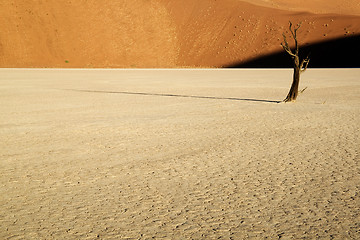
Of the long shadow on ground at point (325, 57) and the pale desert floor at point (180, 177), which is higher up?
the pale desert floor at point (180, 177)

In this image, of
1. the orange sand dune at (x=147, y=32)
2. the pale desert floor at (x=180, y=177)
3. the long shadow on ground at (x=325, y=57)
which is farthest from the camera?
the orange sand dune at (x=147, y=32)

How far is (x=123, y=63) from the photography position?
7069cm

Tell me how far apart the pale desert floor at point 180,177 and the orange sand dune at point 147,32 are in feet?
192

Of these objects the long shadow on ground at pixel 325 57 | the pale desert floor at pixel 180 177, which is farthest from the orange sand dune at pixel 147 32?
the pale desert floor at pixel 180 177

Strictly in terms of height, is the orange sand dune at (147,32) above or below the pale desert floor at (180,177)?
below

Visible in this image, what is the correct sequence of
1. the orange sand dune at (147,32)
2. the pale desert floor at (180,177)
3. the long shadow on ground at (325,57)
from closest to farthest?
the pale desert floor at (180,177)
the long shadow on ground at (325,57)
the orange sand dune at (147,32)

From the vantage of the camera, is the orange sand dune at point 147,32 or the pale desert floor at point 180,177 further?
the orange sand dune at point 147,32

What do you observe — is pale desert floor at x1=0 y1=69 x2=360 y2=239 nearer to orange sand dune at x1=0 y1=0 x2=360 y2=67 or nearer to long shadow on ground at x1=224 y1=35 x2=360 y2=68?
long shadow on ground at x1=224 y1=35 x2=360 y2=68

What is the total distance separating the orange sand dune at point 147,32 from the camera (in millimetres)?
68000

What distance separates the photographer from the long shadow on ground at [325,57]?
65625 millimetres

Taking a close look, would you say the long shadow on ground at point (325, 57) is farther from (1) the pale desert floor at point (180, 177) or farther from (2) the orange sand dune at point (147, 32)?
(1) the pale desert floor at point (180, 177)

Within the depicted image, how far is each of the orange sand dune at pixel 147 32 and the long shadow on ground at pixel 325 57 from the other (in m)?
1.80

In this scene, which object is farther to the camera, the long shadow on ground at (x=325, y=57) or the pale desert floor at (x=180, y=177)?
the long shadow on ground at (x=325, y=57)

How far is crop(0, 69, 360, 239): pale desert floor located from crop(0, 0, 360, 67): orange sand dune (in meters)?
58.5
